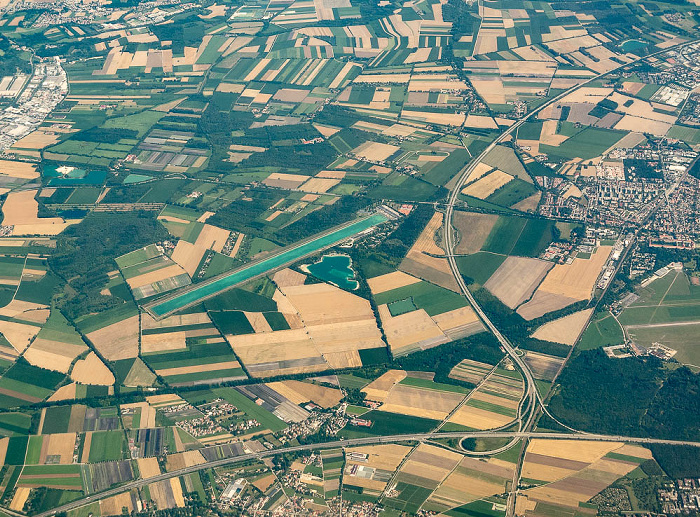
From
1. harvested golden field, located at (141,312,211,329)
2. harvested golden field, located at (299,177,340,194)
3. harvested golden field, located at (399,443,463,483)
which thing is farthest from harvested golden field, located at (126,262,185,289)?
harvested golden field, located at (399,443,463,483)

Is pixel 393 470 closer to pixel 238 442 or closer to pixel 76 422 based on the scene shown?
pixel 238 442

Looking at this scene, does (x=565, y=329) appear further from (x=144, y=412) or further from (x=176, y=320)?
(x=144, y=412)

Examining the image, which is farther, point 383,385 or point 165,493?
point 383,385

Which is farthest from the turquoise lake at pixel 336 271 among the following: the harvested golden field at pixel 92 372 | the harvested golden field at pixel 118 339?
the harvested golden field at pixel 92 372

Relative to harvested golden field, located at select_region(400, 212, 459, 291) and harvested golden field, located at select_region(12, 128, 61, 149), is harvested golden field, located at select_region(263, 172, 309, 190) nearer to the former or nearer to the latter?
harvested golden field, located at select_region(400, 212, 459, 291)

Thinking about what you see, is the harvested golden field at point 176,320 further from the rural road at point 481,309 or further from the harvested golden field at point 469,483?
the harvested golden field at point 469,483

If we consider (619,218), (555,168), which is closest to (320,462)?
(619,218)

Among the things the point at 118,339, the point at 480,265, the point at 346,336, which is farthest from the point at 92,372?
the point at 480,265
